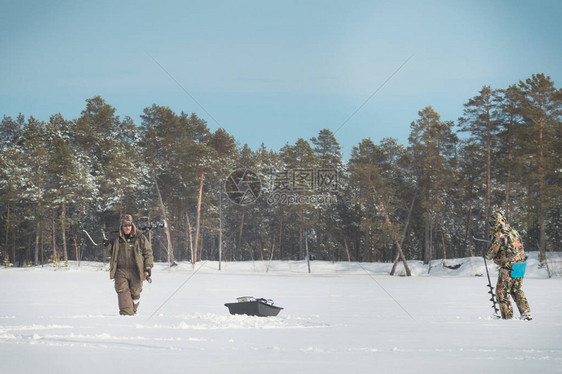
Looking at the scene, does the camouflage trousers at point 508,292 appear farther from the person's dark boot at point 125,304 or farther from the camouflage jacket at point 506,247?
the person's dark boot at point 125,304

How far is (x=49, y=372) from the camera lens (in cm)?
465

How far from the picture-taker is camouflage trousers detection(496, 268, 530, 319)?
30.6 ft

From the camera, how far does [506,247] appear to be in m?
9.37

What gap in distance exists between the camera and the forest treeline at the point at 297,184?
118 ft

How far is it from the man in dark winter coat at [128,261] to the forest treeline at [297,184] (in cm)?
2667

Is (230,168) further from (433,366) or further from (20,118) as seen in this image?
(433,366)

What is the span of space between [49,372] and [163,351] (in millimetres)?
1236

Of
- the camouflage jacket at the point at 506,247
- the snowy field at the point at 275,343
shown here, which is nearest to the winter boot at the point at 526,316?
the snowy field at the point at 275,343

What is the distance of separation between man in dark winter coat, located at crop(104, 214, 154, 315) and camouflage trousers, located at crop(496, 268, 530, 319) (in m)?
6.20

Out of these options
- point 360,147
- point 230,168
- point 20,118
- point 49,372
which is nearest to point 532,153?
point 360,147

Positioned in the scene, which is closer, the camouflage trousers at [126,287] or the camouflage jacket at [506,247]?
the camouflage jacket at [506,247]

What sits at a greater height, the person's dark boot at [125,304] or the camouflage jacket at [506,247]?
the camouflage jacket at [506,247]

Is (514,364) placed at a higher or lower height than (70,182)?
lower

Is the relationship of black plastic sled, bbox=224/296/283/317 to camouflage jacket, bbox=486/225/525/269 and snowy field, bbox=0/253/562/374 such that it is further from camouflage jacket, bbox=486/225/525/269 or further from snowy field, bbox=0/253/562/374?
camouflage jacket, bbox=486/225/525/269
